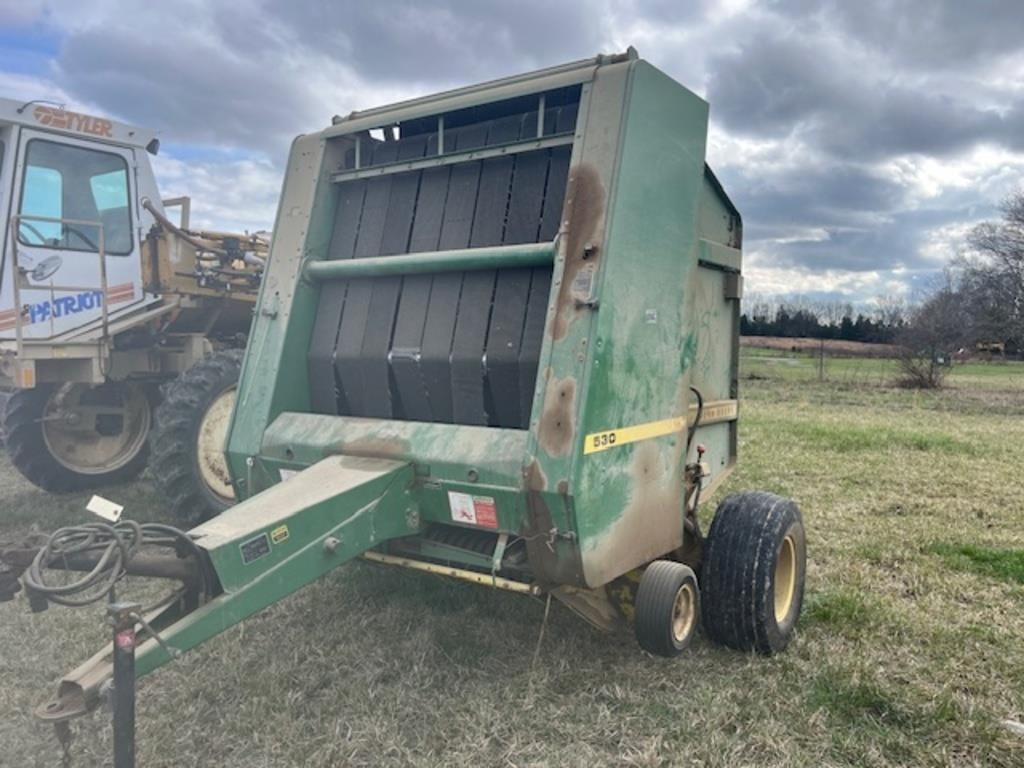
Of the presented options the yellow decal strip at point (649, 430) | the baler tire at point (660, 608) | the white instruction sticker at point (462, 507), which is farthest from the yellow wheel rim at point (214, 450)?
the baler tire at point (660, 608)

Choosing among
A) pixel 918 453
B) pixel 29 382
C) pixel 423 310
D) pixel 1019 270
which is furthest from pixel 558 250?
pixel 1019 270

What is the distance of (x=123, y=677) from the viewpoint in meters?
2.15

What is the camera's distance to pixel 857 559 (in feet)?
16.8

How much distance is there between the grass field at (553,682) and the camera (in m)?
2.89

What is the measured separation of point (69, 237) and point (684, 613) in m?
5.33

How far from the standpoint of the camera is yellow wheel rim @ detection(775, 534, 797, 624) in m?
3.82

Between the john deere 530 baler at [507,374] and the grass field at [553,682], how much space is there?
0.28 meters

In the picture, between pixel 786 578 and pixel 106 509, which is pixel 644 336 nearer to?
pixel 786 578

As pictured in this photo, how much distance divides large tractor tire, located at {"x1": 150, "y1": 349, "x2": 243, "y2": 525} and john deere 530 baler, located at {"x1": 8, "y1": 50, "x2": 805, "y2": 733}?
6.11 feet

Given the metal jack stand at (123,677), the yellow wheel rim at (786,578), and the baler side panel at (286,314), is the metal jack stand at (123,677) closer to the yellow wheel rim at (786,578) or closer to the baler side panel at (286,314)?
the baler side panel at (286,314)

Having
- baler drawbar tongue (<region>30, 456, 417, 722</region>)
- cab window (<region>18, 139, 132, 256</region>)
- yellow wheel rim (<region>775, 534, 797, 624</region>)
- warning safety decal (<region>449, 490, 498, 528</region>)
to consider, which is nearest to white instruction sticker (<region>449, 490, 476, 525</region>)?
warning safety decal (<region>449, 490, 498, 528</region>)

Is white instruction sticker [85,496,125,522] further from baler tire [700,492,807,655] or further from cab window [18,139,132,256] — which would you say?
cab window [18,139,132,256]

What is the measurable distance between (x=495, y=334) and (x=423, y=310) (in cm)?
40

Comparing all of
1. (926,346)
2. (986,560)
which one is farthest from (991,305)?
(986,560)
